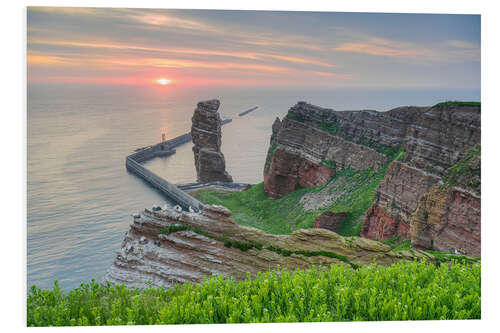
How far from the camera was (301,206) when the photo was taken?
27.8 meters

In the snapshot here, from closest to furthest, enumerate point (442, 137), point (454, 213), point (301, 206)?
point (454, 213)
point (442, 137)
point (301, 206)

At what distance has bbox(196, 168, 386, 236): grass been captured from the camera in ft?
75.6

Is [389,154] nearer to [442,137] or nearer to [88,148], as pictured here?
[442,137]

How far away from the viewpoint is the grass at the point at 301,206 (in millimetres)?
23047

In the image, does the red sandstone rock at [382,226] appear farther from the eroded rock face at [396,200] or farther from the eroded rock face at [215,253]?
the eroded rock face at [215,253]

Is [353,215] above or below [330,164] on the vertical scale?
below

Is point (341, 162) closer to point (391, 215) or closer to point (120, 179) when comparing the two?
point (391, 215)

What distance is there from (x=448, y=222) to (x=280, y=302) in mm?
8350

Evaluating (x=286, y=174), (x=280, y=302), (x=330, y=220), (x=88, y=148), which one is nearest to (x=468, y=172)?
(x=280, y=302)

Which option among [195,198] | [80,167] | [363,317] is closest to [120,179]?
[195,198]

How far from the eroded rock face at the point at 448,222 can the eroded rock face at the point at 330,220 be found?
754cm

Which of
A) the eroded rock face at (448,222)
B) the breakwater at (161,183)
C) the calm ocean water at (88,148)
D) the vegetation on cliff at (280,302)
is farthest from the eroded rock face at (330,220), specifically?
the vegetation on cliff at (280,302)

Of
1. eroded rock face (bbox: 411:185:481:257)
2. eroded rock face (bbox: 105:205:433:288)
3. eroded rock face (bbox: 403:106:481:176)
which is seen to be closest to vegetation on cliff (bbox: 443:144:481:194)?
eroded rock face (bbox: 411:185:481:257)

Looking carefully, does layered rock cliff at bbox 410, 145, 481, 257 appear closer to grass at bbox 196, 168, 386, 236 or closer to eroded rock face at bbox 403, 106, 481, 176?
eroded rock face at bbox 403, 106, 481, 176
